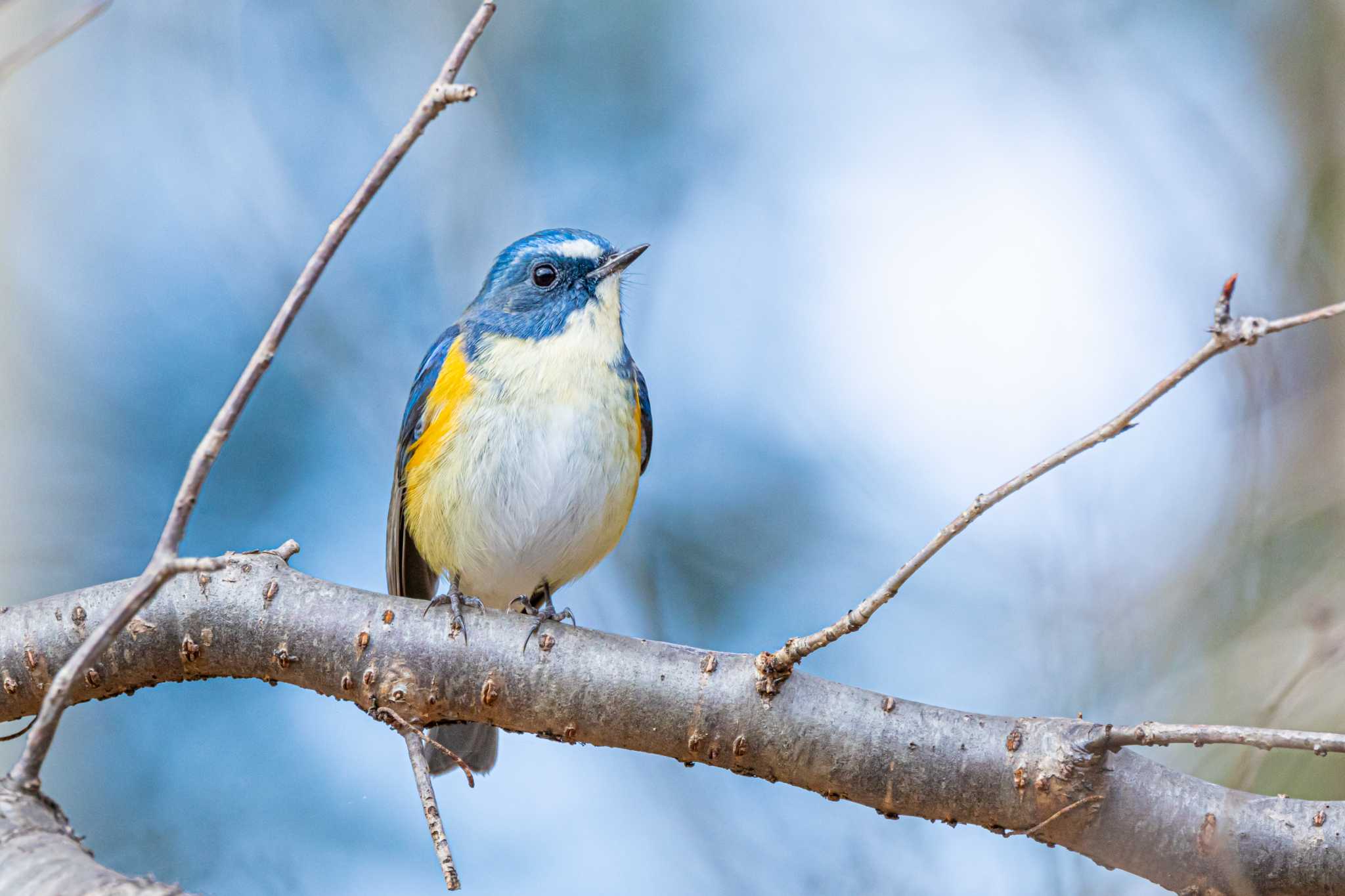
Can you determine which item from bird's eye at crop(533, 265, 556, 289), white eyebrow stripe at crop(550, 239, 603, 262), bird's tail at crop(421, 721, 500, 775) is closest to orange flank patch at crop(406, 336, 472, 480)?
bird's eye at crop(533, 265, 556, 289)

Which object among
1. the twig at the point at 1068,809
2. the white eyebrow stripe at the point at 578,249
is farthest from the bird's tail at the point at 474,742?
the twig at the point at 1068,809

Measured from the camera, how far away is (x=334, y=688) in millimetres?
2674

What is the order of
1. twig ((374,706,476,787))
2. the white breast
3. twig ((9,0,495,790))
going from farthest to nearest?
the white breast → twig ((374,706,476,787)) → twig ((9,0,495,790))

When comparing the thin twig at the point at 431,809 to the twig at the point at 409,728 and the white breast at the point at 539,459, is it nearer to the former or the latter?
the twig at the point at 409,728

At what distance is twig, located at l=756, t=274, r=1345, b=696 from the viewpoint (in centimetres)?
143

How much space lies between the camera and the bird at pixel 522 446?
12.2 feet

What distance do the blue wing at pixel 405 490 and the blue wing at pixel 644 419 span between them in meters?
0.66

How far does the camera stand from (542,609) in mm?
4098

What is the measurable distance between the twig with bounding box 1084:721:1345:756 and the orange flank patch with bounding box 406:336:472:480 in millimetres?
2414

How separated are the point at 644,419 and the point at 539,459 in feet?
2.04

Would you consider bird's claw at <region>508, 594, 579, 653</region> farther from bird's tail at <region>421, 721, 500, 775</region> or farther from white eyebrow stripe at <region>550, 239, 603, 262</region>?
white eyebrow stripe at <region>550, 239, 603, 262</region>

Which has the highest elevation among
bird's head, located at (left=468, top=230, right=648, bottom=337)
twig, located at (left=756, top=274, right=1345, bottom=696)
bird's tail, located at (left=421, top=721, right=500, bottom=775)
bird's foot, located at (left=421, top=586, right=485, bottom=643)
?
bird's head, located at (left=468, top=230, right=648, bottom=337)

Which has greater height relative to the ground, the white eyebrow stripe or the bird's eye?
the white eyebrow stripe

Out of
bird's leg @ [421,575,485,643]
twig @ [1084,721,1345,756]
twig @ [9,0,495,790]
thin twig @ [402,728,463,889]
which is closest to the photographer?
twig @ [9,0,495,790]
